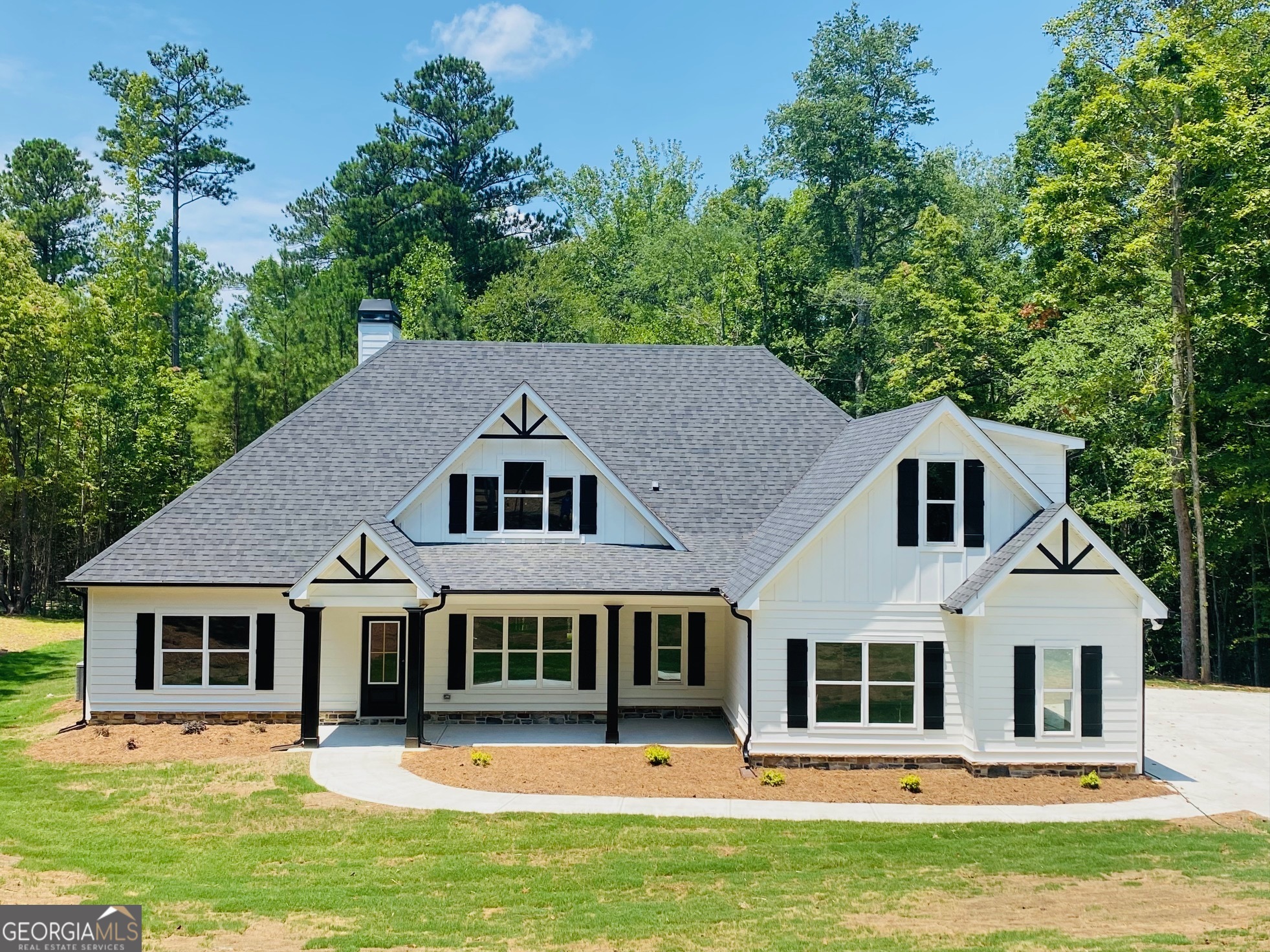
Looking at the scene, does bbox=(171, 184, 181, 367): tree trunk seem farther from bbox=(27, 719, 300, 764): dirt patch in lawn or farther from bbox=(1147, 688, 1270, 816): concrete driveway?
bbox=(1147, 688, 1270, 816): concrete driveway

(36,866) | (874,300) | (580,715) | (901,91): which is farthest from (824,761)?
(901,91)

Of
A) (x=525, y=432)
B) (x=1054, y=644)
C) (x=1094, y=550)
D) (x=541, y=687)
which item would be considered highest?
(x=525, y=432)

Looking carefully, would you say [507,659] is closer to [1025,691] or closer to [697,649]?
[697,649]

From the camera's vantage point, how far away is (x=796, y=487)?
20406 mm

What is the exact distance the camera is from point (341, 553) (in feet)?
54.9

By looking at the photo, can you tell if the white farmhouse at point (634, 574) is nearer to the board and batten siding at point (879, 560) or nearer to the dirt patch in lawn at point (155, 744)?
the board and batten siding at point (879, 560)

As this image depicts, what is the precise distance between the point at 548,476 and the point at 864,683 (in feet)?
24.8

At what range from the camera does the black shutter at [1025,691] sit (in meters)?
15.7

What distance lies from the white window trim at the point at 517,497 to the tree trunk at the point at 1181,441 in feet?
57.3

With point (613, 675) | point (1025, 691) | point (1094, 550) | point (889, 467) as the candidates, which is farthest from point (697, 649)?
point (1094, 550)

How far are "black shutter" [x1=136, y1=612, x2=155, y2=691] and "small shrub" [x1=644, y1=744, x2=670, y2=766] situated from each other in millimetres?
10019

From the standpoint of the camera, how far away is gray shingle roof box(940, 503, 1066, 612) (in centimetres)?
1549

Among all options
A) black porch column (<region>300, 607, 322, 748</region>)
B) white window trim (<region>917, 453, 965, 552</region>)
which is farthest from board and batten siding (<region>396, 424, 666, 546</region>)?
white window trim (<region>917, 453, 965, 552</region>)

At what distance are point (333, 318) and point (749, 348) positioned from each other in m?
23.8
